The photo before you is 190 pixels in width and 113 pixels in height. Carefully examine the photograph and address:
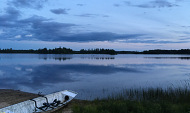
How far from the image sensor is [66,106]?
10539mm

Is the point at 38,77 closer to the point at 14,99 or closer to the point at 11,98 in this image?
the point at 11,98

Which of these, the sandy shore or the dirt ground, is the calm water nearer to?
the sandy shore

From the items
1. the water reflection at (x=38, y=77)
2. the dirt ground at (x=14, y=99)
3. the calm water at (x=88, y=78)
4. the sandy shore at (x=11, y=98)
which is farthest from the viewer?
the water reflection at (x=38, y=77)

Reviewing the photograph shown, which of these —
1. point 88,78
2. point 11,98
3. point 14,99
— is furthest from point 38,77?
point 14,99

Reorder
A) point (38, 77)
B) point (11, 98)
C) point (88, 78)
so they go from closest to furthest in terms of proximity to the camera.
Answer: point (11, 98) < point (88, 78) < point (38, 77)

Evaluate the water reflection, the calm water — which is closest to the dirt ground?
the calm water

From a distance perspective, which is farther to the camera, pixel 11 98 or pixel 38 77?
pixel 38 77

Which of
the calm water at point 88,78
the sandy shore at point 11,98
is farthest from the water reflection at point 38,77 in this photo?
the sandy shore at point 11,98

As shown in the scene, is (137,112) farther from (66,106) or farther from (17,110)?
(17,110)

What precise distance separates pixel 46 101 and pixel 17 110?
1.97m

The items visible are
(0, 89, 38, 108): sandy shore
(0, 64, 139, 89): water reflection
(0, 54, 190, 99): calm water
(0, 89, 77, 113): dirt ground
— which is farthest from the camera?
(0, 64, 139, 89): water reflection

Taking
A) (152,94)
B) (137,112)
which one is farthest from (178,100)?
(137,112)

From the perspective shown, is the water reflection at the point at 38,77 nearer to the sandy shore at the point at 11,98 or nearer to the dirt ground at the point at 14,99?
the sandy shore at the point at 11,98

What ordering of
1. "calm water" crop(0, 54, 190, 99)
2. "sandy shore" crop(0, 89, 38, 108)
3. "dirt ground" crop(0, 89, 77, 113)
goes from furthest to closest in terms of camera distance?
"calm water" crop(0, 54, 190, 99)
"sandy shore" crop(0, 89, 38, 108)
"dirt ground" crop(0, 89, 77, 113)
